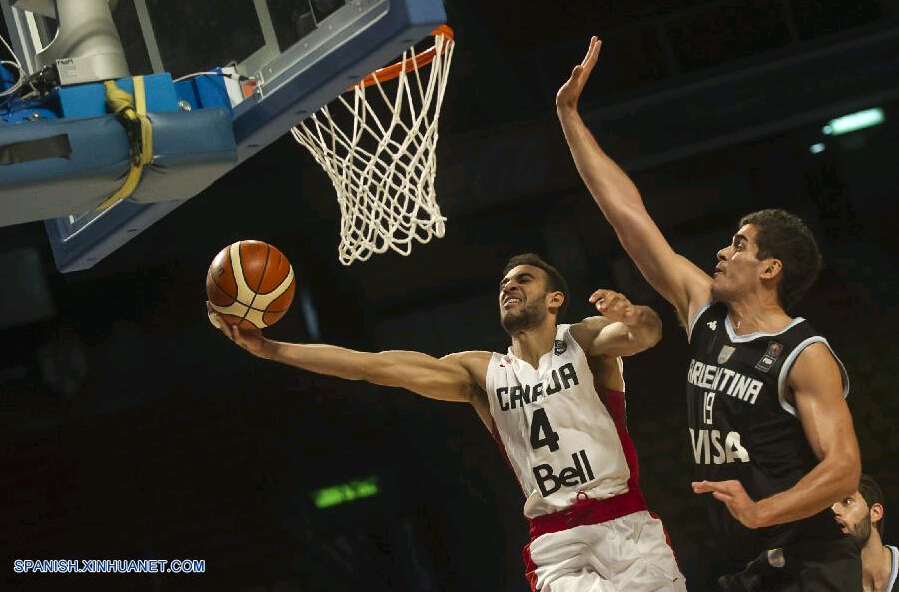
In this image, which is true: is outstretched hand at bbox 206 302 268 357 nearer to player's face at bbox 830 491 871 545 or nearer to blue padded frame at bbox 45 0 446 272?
blue padded frame at bbox 45 0 446 272

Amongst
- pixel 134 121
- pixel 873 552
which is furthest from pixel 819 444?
pixel 134 121

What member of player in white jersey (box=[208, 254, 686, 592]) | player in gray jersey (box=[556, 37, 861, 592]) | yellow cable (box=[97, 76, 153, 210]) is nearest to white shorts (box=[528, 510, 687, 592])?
player in white jersey (box=[208, 254, 686, 592])

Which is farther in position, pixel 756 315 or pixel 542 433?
pixel 542 433

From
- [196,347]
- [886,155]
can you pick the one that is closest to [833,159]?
[886,155]

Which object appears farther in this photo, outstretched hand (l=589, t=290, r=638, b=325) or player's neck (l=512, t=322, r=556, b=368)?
player's neck (l=512, t=322, r=556, b=368)

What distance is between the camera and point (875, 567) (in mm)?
4375

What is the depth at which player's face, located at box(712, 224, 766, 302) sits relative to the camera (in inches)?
129

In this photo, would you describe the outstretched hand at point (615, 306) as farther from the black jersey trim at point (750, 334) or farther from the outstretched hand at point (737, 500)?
the outstretched hand at point (737, 500)

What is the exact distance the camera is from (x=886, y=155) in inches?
289

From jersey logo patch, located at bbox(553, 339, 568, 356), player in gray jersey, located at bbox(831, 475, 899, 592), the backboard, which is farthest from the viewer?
player in gray jersey, located at bbox(831, 475, 899, 592)

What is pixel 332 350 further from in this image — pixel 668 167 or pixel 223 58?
pixel 668 167

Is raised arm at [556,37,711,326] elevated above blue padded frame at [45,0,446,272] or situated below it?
below

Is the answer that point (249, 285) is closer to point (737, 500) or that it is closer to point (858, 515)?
point (737, 500)

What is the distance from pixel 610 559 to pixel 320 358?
1.10m
